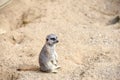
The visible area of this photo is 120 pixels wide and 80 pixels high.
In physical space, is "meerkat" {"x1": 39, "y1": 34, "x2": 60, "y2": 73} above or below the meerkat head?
below

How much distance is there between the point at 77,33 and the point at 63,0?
1617 mm

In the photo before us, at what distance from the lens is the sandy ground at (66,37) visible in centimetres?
403

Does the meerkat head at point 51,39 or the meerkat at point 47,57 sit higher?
the meerkat head at point 51,39

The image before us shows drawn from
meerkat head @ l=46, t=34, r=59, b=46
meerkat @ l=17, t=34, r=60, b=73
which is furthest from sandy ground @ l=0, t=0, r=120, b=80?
meerkat head @ l=46, t=34, r=59, b=46

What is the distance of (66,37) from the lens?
500 cm

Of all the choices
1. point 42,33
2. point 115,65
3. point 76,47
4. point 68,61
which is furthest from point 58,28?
point 115,65

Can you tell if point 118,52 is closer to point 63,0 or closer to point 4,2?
point 63,0

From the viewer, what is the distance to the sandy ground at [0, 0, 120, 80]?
403 centimetres

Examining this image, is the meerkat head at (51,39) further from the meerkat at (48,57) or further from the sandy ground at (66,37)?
the sandy ground at (66,37)

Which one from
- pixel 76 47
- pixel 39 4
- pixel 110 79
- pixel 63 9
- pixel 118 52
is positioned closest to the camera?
pixel 110 79

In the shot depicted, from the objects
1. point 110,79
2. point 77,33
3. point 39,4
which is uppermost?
point 39,4

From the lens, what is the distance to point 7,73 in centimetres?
429

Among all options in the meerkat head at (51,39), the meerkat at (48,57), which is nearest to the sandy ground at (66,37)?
the meerkat at (48,57)

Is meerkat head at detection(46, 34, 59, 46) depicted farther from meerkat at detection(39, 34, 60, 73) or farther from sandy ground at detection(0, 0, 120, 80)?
sandy ground at detection(0, 0, 120, 80)
